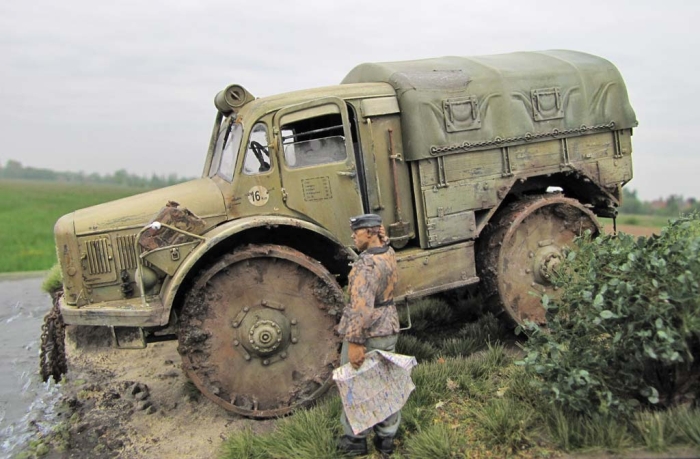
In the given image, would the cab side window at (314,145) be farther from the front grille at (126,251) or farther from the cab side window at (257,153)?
the front grille at (126,251)

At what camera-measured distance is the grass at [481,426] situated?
372 centimetres

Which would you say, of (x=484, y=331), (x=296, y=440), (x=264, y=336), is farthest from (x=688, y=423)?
(x=264, y=336)

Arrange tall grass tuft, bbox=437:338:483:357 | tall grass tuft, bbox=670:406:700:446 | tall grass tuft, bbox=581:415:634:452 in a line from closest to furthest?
1. tall grass tuft, bbox=670:406:700:446
2. tall grass tuft, bbox=581:415:634:452
3. tall grass tuft, bbox=437:338:483:357

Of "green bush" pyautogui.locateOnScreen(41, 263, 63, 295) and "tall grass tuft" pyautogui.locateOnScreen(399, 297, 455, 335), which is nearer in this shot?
"tall grass tuft" pyautogui.locateOnScreen(399, 297, 455, 335)

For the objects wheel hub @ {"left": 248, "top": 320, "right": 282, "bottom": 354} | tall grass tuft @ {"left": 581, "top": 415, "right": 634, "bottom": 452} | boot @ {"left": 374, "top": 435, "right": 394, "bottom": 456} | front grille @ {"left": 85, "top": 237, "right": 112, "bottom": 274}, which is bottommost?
boot @ {"left": 374, "top": 435, "right": 394, "bottom": 456}

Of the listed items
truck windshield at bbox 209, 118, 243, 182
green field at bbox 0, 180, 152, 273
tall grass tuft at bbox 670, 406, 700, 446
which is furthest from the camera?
green field at bbox 0, 180, 152, 273

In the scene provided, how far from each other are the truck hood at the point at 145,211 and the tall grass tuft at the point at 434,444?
2.54m

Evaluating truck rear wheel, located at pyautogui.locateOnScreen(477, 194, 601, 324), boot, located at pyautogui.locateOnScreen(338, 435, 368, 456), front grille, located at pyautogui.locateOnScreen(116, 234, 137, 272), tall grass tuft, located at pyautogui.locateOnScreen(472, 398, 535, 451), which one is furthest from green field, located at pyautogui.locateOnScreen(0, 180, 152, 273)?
tall grass tuft, located at pyautogui.locateOnScreen(472, 398, 535, 451)

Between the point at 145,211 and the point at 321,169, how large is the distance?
1604 millimetres

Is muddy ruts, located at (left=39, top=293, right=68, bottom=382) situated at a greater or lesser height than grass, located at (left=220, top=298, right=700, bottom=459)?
greater

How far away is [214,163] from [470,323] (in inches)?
131

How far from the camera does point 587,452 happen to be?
3.74 metres

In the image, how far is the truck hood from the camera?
5383 mm

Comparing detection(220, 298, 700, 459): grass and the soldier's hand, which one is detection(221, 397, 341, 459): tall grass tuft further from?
the soldier's hand
